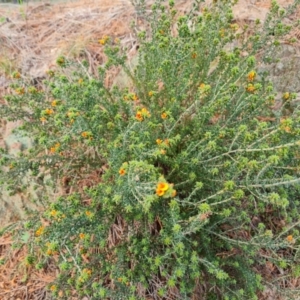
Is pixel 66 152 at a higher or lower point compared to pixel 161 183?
lower

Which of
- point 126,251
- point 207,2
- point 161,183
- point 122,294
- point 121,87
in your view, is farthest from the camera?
point 207,2

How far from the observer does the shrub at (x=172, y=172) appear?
1.97 m

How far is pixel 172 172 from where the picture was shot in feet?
7.19

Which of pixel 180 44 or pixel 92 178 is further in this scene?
pixel 92 178

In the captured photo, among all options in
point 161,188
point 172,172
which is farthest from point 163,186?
point 172,172

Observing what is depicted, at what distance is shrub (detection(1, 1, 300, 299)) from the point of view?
197 cm

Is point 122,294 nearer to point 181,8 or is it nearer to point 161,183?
point 161,183

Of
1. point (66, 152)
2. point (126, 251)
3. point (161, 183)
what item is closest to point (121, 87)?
point (66, 152)

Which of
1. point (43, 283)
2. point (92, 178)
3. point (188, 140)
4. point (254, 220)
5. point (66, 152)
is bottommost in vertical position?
point (43, 283)

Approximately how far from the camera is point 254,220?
261 cm

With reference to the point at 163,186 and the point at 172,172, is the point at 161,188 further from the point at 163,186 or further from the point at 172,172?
the point at 172,172

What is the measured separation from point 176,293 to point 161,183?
3.88ft

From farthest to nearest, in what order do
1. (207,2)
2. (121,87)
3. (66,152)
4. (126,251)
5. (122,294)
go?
(207,2) < (121,87) < (66,152) < (126,251) < (122,294)

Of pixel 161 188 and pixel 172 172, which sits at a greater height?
pixel 161 188
